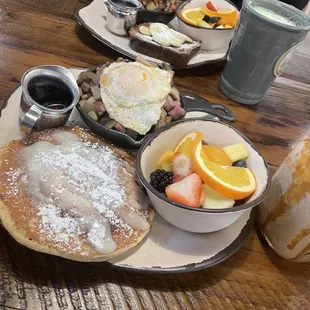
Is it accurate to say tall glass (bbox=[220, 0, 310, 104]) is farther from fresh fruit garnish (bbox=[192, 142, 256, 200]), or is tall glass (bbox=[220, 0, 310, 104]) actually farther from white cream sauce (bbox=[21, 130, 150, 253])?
white cream sauce (bbox=[21, 130, 150, 253])

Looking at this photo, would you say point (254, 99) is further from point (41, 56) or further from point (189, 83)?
point (41, 56)

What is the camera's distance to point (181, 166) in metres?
1.25

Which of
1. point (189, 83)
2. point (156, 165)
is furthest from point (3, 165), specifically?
point (189, 83)

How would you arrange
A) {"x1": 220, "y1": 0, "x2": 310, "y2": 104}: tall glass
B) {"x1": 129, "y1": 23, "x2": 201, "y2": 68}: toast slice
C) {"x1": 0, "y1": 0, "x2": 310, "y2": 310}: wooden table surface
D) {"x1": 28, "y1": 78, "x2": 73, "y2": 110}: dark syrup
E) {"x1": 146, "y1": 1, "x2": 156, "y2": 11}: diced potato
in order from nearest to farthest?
1. {"x1": 0, "y1": 0, "x2": 310, "y2": 310}: wooden table surface
2. {"x1": 28, "y1": 78, "x2": 73, "y2": 110}: dark syrup
3. {"x1": 220, "y1": 0, "x2": 310, "y2": 104}: tall glass
4. {"x1": 129, "y1": 23, "x2": 201, "y2": 68}: toast slice
5. {"x1": 146, "y1": 1, "x2": 156, "y2": 11}: diced potato

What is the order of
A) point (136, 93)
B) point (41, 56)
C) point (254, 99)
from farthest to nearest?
point (254, 99)
point (41, 56)
point (136, 93)

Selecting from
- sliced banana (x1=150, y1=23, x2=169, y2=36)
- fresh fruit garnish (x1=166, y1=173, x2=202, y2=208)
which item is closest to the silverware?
fresh fruit garnish (x1=166, y1=173, x2=202, y2=208)

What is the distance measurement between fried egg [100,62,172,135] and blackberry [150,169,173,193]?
30cm

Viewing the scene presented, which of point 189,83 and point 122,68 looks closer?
point 122,68

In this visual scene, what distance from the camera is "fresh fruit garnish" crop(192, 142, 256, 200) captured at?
3.87ft

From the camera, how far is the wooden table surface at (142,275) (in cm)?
105

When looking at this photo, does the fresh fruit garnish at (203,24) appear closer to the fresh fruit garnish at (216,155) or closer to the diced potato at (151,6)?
the diced potato at (151,6)

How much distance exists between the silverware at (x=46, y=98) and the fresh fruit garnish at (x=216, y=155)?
478 millimetres

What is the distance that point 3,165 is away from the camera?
120cm

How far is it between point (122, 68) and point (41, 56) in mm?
485
